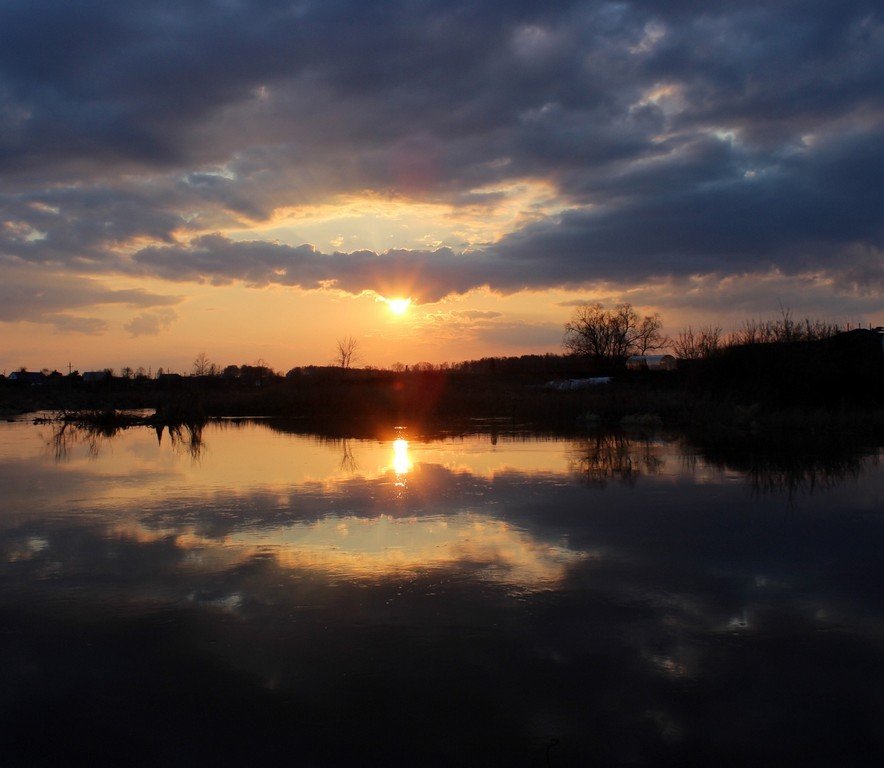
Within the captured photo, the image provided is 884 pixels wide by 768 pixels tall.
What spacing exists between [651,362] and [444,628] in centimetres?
7154

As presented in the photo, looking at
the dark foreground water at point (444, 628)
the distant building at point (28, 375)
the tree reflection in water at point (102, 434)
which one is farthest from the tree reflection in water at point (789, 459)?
the distant building at point (28, 375)

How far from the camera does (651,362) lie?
7444 cm

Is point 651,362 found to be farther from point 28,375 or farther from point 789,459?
point 28,375

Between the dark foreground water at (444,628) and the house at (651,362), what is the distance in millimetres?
59495

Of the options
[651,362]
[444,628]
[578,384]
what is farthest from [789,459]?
[651,362]

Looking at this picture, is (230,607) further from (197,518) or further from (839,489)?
(839,489)

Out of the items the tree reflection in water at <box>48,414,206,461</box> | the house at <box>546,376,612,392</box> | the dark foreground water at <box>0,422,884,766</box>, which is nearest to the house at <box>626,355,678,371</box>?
the house at <box>546,376,612,392</box>

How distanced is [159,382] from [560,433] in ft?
176

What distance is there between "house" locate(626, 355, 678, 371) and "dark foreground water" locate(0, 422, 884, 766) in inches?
2342

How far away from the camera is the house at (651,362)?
70500 millimetres

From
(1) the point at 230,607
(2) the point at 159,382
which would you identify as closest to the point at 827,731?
(1) the point at 230,607

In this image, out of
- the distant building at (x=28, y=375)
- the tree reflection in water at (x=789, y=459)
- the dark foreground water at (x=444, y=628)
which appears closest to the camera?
the dark foreground water at (x=444, y=628)

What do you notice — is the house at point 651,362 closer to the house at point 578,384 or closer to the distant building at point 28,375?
the house at point 578,384

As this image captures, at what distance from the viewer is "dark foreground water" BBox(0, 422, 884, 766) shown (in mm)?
4418
